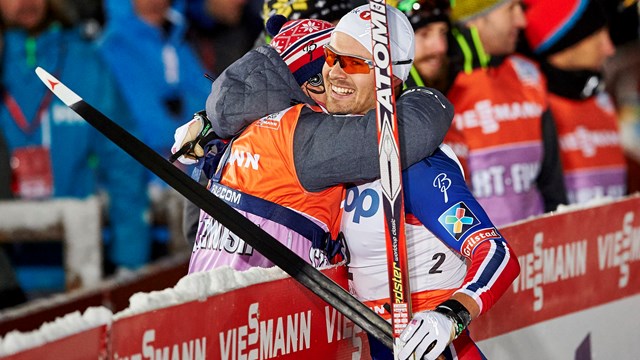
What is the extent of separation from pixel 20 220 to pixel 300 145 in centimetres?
418

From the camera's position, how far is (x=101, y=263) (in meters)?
9.27

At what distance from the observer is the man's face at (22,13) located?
920cm

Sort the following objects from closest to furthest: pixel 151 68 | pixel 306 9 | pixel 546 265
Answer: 1. pixel 546 265
2. pixel 306 9
3. pixel 151 68

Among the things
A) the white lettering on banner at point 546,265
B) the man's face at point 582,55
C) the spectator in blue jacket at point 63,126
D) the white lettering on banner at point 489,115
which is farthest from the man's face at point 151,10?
the white lettering on banner at point 546,265

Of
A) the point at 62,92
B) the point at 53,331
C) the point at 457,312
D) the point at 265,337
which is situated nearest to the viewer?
the point at 53,331

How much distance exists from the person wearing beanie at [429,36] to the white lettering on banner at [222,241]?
2.55 metres

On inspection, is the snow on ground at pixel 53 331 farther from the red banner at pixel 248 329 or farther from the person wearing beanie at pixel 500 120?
the person wearing beanie at pixel 500 120

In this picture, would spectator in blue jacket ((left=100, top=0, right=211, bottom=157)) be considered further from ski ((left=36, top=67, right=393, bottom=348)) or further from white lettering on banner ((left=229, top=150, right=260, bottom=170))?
ski ((left=36, top=67, right=393, bottom=348))

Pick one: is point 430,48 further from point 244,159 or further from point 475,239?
point 475,239

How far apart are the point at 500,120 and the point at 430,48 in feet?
3.30

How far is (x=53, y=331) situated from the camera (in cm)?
441

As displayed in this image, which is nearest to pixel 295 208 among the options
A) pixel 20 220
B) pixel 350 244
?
pixel 350 244

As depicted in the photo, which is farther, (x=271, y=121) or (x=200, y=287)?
(x=271, y=121)

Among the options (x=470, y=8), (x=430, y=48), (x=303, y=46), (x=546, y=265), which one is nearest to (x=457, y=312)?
(x=303, y=46)
